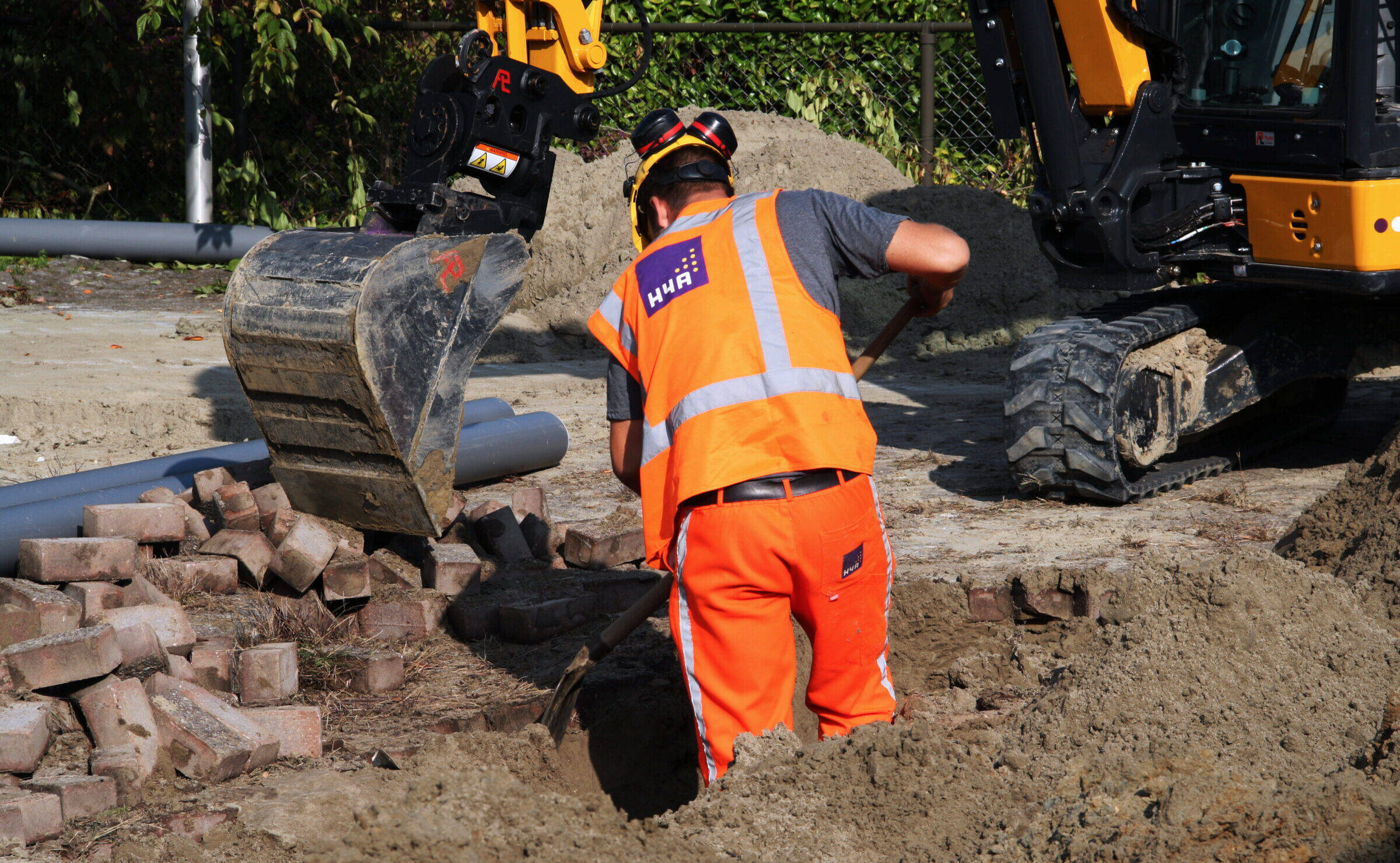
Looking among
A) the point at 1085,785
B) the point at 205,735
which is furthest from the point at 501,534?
the point at 1085,785

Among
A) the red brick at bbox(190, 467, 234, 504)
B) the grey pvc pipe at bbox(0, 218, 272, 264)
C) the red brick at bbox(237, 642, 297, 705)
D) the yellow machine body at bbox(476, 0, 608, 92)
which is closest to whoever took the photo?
the red brick at bbox(237, 642, 297, 705)

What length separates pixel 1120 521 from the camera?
556 centimetres

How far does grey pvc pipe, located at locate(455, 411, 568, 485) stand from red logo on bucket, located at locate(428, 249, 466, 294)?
1593mm

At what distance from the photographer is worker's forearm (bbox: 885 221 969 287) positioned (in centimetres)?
293

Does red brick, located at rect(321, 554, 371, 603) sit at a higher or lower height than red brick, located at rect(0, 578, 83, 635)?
lower

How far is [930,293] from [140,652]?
97.8 inches

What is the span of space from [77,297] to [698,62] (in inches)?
239

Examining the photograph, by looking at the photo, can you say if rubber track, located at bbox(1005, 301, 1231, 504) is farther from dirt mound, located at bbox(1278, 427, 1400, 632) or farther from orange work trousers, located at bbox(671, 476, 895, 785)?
orange work trousers, located at bbox(671, 476, 895, 785)

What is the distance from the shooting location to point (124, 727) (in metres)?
3.38

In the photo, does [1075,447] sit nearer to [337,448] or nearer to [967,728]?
[967,728]

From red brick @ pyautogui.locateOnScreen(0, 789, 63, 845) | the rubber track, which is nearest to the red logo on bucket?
red brick @ pyautogui.locateOnScreen(0, 789, 63, 845)

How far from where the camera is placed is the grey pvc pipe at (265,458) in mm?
4445

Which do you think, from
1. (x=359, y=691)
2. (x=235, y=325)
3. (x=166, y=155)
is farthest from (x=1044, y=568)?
(x=166, y=155)

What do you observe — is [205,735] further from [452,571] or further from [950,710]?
[950,710]
